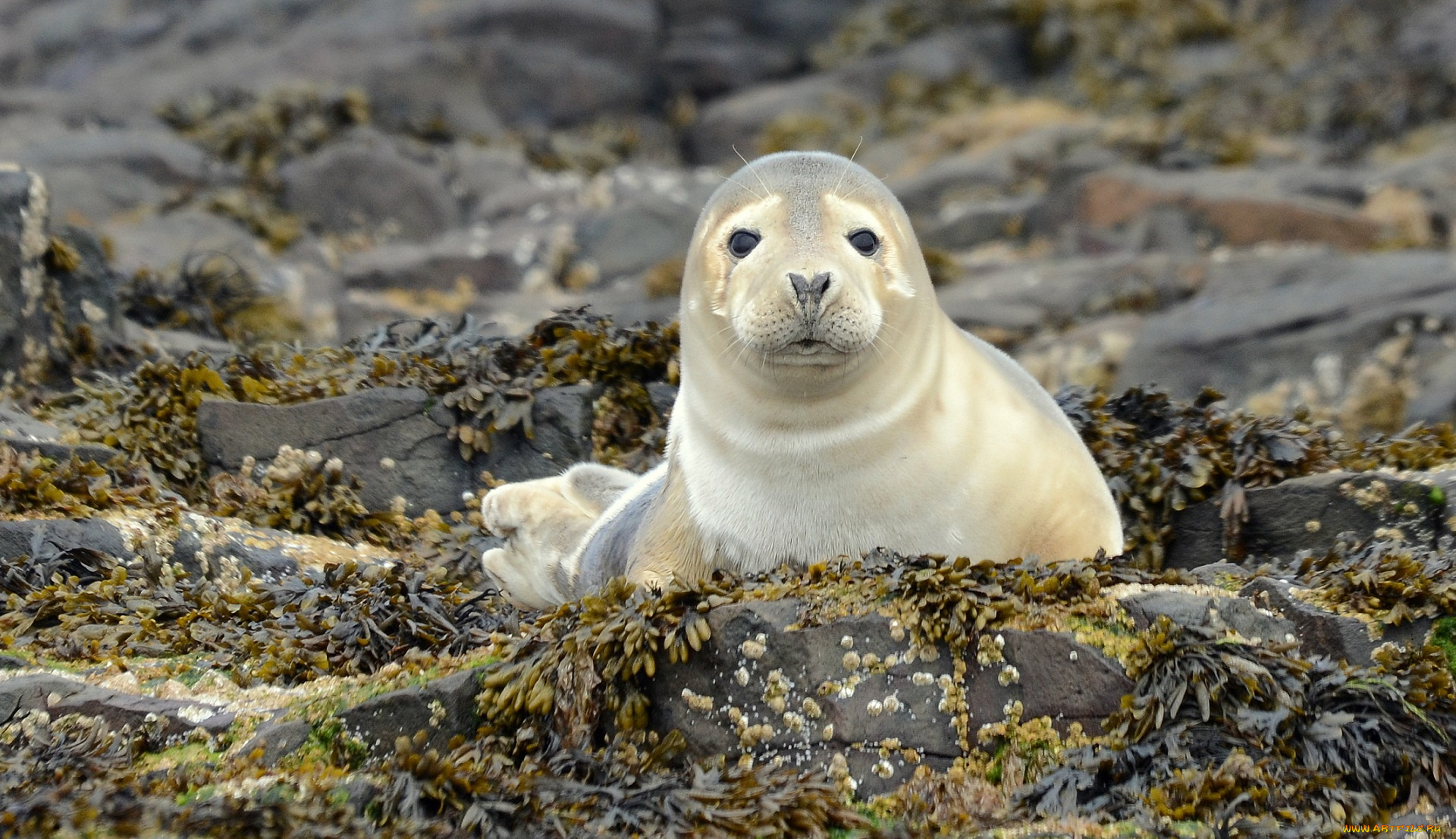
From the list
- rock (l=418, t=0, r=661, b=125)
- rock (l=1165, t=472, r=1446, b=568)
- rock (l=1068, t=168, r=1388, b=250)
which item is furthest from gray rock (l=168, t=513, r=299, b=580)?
rock (l=418, t=0, r=661, b=125)

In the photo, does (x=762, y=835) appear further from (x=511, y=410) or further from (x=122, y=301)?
(x=122, y=301)

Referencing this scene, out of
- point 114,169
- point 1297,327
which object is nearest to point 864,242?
point 1297,327

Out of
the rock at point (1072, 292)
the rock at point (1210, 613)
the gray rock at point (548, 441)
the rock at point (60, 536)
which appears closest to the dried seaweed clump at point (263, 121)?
the rock at point (1072, 292)

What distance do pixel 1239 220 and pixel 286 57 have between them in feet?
36.3

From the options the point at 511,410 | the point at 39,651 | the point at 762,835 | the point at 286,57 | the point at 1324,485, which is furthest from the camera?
the point at 286,57

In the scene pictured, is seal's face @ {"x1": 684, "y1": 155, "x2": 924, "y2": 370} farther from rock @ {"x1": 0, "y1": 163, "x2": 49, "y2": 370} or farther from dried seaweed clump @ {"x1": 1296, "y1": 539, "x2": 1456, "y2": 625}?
rock @ {"x1": 0, "y1": 163, "x2": 49, "y2": 370}

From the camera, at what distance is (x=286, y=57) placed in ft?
56.9

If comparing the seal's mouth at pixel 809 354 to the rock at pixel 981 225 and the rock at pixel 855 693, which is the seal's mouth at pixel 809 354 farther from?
the rock at pixel 981 225

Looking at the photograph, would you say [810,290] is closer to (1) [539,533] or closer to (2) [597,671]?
(2) [597,671]

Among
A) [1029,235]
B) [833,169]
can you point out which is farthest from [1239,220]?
[833,169]

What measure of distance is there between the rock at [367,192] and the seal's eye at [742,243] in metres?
11.1

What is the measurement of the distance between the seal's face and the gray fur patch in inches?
30.4

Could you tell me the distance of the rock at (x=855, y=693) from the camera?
142 inches

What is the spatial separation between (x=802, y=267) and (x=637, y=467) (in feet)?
8.33
